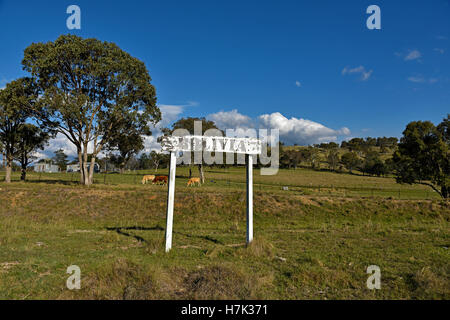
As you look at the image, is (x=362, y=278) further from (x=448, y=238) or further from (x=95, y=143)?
(x=95, y=143)

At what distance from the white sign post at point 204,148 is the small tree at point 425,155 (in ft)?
107

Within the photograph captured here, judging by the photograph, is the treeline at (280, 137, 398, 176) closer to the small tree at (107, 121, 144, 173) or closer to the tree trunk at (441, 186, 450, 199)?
the tree trunk at (441, 186, 450, 199)

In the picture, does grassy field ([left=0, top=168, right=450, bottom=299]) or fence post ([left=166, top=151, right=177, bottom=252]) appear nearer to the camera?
grassy field ([left=0, top=168, right=450, bottom=299])

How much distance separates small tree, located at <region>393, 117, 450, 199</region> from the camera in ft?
110

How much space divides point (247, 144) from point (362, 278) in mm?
5886

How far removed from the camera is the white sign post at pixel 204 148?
31.8ft

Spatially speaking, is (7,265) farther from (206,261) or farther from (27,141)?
(27,141)

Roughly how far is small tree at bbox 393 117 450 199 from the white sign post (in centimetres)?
3258
